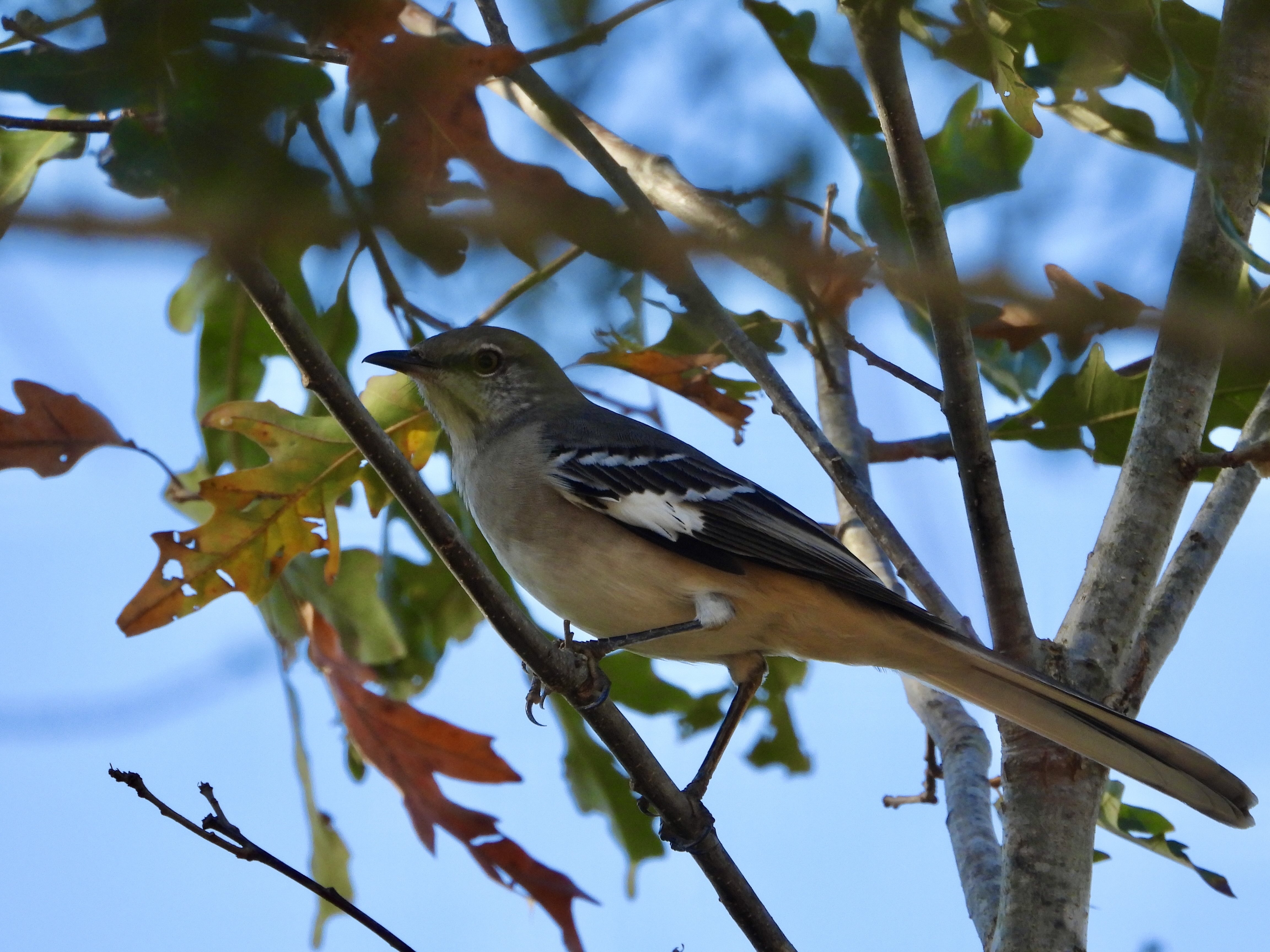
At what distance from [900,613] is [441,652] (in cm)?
220

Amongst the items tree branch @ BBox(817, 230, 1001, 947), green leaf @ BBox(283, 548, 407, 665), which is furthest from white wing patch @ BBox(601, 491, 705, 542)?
green leaf @ BBox(283, 548, 407, 665)

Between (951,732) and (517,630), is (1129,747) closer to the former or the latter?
(951,732)

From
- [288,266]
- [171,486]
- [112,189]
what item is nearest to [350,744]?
[171,486]

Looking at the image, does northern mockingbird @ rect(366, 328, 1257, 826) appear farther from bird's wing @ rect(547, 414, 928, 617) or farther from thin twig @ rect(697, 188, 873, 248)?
thin twig @ rect(697, 188, 873, 248)

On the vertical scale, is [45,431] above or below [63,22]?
above

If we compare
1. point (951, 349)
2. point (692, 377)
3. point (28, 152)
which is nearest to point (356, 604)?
point (692, 377)

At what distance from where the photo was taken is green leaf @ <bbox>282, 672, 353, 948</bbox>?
13.1 ft

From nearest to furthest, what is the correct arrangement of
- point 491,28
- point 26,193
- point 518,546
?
point 26,193 → point 491,28 → point 518,546

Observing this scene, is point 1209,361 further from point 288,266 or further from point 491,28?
point 288,266

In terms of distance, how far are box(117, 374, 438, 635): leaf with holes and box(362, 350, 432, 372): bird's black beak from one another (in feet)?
0.98

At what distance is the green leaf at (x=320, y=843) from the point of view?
157 inches

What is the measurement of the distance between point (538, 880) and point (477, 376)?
2126 mm

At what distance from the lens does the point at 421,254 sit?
3.62ft

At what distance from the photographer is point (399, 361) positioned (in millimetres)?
4156
